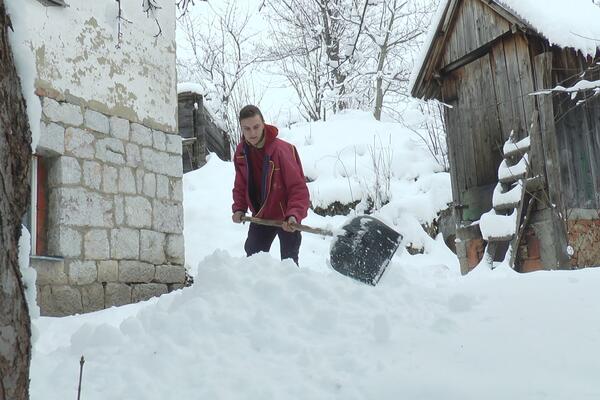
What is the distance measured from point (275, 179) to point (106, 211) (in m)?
1.93

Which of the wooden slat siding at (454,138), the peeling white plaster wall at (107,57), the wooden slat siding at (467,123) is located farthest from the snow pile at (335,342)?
the wooden slat siding at (454,138)

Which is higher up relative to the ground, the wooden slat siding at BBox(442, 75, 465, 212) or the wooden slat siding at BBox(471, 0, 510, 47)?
the wooden slat siding at BBox(471, 0, 510, 47)

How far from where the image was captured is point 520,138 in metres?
6.48

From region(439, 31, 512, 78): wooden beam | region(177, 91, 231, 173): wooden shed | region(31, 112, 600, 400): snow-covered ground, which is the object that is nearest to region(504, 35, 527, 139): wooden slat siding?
region(439, 31, 512, 78): wooden beam

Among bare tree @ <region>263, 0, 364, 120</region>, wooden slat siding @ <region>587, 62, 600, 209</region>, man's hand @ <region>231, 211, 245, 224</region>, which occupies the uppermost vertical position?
bare tree @ <region>263, 0, 364, 120</region>

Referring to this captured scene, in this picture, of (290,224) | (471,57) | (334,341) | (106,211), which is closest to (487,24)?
(471,57)

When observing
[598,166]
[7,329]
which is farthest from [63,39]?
[598,166]

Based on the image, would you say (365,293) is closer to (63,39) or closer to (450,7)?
(63,39)

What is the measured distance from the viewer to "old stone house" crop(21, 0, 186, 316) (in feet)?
16.2

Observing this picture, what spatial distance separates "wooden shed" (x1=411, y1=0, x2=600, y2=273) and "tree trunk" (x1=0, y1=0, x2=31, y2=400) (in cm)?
530

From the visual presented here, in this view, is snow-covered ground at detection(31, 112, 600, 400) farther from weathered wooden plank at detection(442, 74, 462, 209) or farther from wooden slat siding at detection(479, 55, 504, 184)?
weathered wooden plank at detection(442, 74, 462, 209)

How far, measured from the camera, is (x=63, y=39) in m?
5.16

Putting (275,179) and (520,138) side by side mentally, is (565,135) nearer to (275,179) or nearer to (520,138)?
(520,138)

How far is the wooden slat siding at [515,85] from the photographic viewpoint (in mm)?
6473
